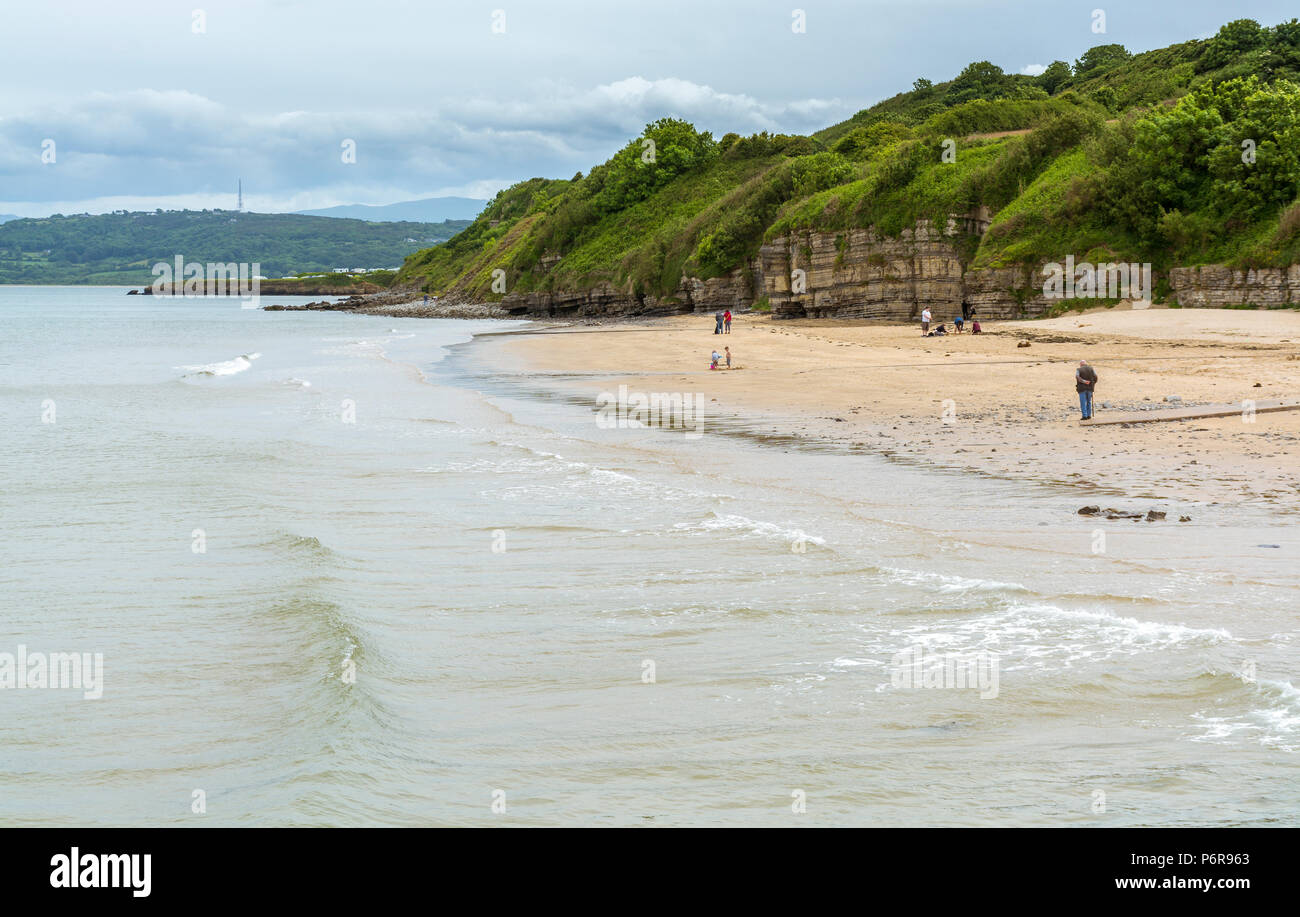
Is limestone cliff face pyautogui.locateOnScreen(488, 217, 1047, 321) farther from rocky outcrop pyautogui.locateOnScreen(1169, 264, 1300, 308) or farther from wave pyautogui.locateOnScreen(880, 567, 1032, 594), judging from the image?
wave pyautogui.locateOnScreen(880, 567, 1032, 594)

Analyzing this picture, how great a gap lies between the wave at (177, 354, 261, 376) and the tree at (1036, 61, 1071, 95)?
82.5 m

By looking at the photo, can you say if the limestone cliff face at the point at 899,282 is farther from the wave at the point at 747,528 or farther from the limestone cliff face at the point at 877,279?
the wave at the point at 747,528

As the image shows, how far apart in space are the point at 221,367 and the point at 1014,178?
3789cm

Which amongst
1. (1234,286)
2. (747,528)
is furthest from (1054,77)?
(747,528)

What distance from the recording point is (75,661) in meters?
8.04

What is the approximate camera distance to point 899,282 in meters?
53.8

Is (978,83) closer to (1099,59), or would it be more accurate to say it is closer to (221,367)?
(1099,59)

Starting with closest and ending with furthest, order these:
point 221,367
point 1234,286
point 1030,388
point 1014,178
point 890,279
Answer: point 1030,388
point 1234,286
point 221,367
point 1014,178
point 890,279

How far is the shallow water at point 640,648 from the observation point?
18.6 ft

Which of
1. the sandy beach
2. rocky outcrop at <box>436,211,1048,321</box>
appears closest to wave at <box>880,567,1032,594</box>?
the sandy beach

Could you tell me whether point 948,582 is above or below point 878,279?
below

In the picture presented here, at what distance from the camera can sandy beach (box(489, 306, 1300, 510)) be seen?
1446 centimetres
